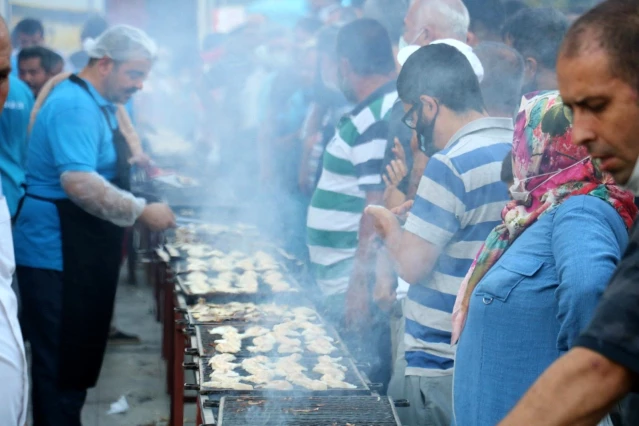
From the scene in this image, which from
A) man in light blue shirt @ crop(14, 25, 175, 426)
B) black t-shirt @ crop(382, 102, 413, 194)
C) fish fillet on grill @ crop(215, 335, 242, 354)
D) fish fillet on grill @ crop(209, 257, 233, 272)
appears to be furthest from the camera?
fish fillet on grill @ crop(209, 257, 233, 272)

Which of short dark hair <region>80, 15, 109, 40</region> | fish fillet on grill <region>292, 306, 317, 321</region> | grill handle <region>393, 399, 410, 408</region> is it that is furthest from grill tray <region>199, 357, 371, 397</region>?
short dark hair <region>80, 15, 109, 40</region>

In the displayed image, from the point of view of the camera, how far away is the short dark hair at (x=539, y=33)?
14.6 feet

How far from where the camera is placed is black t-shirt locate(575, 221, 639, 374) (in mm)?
1222

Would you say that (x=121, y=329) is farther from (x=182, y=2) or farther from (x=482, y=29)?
(x=182, y=2)

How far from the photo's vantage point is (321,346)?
396 centimetres

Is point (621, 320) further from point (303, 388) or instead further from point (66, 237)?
point (66, 237)

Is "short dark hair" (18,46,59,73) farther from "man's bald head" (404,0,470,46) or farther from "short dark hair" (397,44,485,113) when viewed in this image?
"short dark hair" (397,44,485,113)

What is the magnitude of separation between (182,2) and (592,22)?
21.9 metres

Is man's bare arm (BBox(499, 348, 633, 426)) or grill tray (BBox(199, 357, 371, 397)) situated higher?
man's bare arm (BBox(499, 348, 633, 426))

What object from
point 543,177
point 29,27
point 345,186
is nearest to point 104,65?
point 345,186

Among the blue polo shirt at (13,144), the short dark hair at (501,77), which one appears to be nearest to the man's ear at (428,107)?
the short dark hair at (501,77)

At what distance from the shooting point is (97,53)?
4.98 m

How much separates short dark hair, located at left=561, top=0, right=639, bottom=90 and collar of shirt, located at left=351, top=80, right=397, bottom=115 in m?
3.15

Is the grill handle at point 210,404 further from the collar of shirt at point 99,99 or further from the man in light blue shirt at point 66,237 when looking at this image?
the collar of shirt at point 99,99
